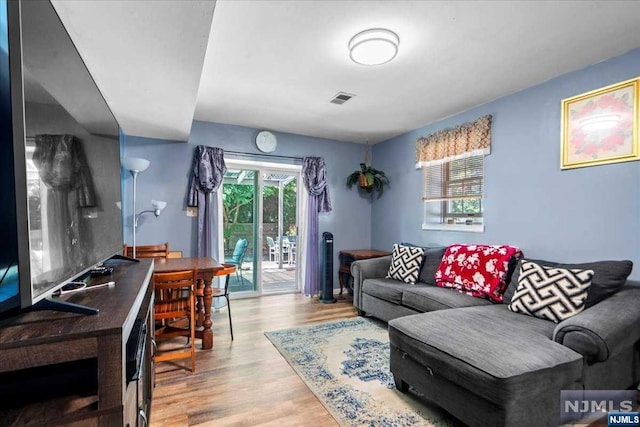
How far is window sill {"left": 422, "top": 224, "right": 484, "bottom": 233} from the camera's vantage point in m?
3.32

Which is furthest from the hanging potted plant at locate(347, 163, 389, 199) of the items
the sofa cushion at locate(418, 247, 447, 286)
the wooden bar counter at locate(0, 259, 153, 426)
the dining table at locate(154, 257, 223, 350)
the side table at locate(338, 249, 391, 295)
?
the wooden bar counter at locate(0, 259, 153, 426)

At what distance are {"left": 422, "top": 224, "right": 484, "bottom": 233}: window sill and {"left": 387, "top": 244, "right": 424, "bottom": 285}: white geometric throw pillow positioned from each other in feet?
1.50

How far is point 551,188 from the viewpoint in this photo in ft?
8.75

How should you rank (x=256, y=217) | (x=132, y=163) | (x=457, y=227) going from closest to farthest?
(x=132, y=163) < (x=457, y=227) < (x=256, y=217)

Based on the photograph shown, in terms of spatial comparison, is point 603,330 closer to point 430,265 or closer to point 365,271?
point 430,265

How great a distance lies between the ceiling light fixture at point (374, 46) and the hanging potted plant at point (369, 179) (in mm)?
2436

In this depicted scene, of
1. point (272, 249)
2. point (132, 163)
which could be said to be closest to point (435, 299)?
point (272, 249)

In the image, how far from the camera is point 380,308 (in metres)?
3.28

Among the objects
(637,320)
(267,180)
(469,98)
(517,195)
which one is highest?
(469,98)

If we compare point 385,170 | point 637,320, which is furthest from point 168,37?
point 385,170

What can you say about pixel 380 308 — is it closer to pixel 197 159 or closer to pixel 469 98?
pixel 469 98

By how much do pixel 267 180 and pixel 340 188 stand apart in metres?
1.16

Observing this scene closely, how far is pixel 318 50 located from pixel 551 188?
7.60 feet

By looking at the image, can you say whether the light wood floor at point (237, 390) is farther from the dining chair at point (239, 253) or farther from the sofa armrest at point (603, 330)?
the sofa armrest at point (603, 330)
